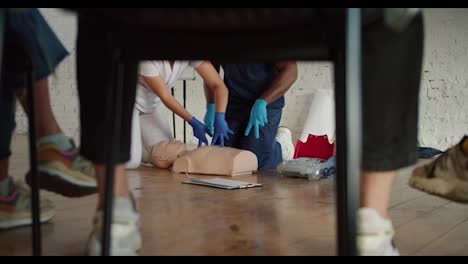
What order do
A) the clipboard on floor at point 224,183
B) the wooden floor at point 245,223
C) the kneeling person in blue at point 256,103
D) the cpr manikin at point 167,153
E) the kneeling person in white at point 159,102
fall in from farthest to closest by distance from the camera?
the kneeling person in blue at point 256,103
the kneeling person in white at point 159,102
the cpr manikin at point 167,153
the clipboard on floor at point 224,183
the wooden floor at point 245,223

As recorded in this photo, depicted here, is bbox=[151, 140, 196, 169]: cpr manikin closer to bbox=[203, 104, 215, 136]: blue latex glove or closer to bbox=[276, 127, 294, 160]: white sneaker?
bbox=[203, 104, 215, 136]: blue latex glove

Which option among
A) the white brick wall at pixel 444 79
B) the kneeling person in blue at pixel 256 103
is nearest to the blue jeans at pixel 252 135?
the kneeling person in blue at pixel 256 103

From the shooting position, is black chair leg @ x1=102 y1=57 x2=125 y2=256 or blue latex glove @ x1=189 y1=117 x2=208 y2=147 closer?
black chair leg @ x1=102 y1=57 x2=125 y2=256

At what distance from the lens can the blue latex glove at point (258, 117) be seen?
259 cm

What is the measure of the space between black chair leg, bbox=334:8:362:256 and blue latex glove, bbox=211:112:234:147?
1964 mm

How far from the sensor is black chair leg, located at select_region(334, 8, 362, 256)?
62 cm

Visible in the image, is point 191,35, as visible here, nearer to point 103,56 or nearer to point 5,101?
point 103,56

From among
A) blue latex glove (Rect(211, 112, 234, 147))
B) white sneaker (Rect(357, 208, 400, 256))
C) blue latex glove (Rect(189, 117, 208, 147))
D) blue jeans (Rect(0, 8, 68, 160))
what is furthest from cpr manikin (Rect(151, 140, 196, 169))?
white sneaker (Rect(357, 208, 400, 256))

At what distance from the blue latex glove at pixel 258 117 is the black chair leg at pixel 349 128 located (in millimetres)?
1952

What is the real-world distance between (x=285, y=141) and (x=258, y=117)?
4.77 feet

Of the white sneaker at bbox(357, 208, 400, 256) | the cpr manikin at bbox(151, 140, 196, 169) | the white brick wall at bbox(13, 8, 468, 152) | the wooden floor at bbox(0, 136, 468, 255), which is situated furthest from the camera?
the white brick wall at bbox(13, 8, 468, 152)

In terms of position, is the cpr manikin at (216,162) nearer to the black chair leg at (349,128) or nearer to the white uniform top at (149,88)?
the white uniform top at (149,88)

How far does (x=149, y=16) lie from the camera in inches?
26.0

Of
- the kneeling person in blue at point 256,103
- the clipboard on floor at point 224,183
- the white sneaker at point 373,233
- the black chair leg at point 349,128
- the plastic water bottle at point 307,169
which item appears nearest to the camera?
the black chair leg at point 349,128
